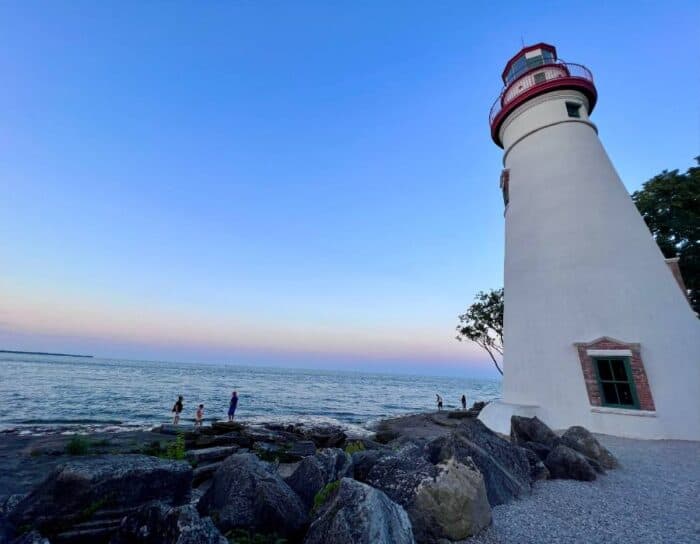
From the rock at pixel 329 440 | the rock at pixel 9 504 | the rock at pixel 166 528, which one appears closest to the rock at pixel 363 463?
the rock at pixel 166 528

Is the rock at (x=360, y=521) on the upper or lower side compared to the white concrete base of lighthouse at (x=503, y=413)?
lower

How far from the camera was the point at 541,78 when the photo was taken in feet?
51.8

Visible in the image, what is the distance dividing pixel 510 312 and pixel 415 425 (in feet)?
49.3

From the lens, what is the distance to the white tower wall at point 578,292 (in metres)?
10.2

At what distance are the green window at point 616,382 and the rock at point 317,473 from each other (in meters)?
9.70

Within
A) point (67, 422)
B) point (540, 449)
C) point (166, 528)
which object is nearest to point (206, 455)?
point (166, 528)

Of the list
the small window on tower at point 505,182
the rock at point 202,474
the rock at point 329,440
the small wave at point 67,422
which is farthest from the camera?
the small wave at point 67,422

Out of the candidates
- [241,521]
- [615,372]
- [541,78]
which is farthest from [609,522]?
[541,78]

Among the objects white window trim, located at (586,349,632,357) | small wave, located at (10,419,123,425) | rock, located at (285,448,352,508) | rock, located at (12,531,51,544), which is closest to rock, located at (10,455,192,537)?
rock, located at (12,531,51,544)

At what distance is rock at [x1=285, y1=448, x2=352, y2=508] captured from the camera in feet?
17.3

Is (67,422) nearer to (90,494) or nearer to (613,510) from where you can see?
(90,494)

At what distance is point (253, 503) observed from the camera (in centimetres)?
439

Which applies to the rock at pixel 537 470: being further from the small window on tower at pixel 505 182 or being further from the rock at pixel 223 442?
the rock at pixel 223 442

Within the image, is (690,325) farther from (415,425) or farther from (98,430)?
(98,430)
